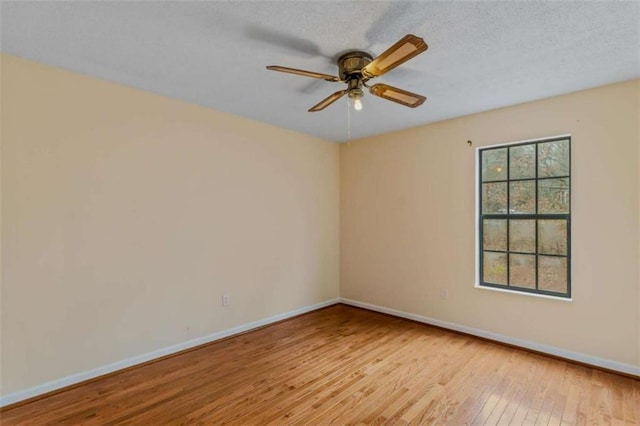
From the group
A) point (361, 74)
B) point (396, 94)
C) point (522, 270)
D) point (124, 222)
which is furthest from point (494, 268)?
point (124, 222)

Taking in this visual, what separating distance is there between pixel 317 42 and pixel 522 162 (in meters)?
2.61

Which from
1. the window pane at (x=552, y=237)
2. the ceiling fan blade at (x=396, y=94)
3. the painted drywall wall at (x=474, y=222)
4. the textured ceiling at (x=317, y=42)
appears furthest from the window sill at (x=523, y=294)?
the ceiling fan blade at (x=396, y=94)

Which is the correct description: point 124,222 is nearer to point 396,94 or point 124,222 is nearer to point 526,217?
point 396,94

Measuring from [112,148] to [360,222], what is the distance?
129 inches

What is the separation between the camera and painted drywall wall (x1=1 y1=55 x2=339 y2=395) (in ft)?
7.84

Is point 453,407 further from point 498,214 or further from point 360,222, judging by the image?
point 360,222

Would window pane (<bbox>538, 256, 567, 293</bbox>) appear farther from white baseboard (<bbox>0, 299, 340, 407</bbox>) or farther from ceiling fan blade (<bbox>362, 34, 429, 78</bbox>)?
white baseboard (<bbox>0, 299, 340, 407</bbox>)

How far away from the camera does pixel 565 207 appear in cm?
→ 311

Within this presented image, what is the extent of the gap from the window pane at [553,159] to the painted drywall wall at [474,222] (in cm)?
12

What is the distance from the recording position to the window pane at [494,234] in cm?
353

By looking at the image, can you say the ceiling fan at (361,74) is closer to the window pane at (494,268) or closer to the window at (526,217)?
the window at (526,217)

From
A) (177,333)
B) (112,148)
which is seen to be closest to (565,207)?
(177,333)

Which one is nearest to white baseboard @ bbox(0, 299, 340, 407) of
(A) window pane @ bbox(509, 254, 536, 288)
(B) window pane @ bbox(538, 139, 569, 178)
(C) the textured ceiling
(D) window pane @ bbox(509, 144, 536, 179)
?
(C) the textured ceiling

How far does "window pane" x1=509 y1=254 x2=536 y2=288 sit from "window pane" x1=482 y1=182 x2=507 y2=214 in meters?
0.53
